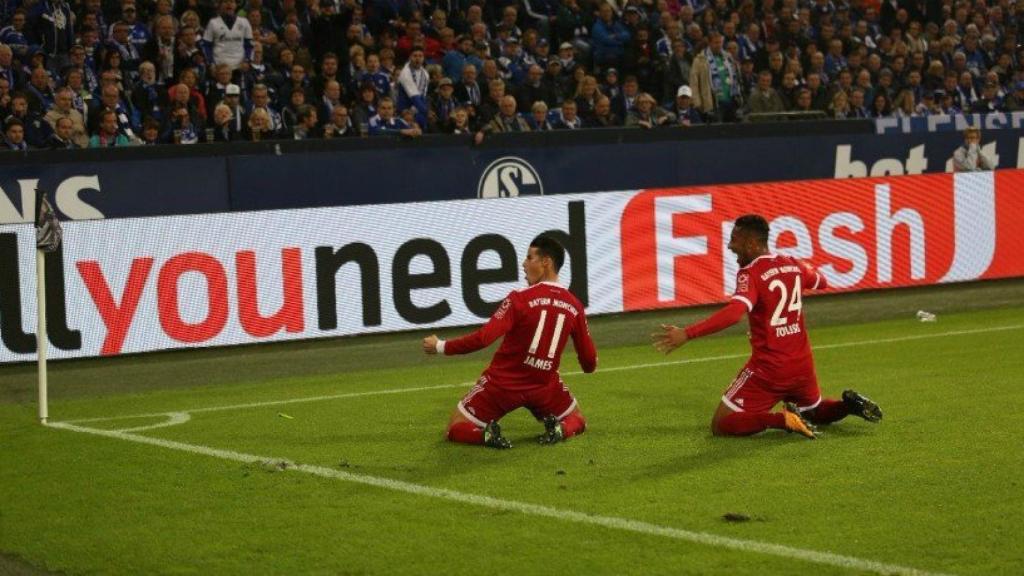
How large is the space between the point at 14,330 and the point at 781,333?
7993 mm

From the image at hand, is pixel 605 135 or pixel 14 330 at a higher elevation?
pixel 605 135

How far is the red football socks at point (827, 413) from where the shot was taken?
10.5 meters

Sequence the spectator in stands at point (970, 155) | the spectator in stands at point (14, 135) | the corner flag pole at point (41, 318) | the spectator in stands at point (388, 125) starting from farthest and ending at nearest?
1. the spectator in stands at point (970, 155)
2. the spectator in stands at point (388, 125)
3. the spectator in stands at point (14, 135)
4. the corner flag pole at point (41, 318)

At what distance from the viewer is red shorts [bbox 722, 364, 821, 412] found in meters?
10.4

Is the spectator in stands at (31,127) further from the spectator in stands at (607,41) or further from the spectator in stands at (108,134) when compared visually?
the spectator in stands at (607,41)

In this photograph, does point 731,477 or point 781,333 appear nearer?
point 731,477

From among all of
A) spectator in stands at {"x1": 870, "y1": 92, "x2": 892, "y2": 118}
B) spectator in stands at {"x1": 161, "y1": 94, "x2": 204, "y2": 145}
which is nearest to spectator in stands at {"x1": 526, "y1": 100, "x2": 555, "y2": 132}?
spectator in stands at {"x1": 161, "y1": 94, "x2": 204, "y2": 145}

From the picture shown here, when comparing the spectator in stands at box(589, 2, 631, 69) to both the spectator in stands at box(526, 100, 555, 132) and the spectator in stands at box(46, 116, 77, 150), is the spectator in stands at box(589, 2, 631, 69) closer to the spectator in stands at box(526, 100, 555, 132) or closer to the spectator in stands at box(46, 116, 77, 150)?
the spectator in stands at box(526, 100, 555, 132)

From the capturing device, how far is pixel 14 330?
15.0 metres

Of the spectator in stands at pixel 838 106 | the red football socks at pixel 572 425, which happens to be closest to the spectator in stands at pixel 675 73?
the spectator in stands at pixel 838 106

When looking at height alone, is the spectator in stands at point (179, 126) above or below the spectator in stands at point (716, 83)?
below

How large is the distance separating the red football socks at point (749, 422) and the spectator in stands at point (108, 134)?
998 centimetres

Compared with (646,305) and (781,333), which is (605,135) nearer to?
(646,305)

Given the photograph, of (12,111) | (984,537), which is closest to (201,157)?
(12,111)
